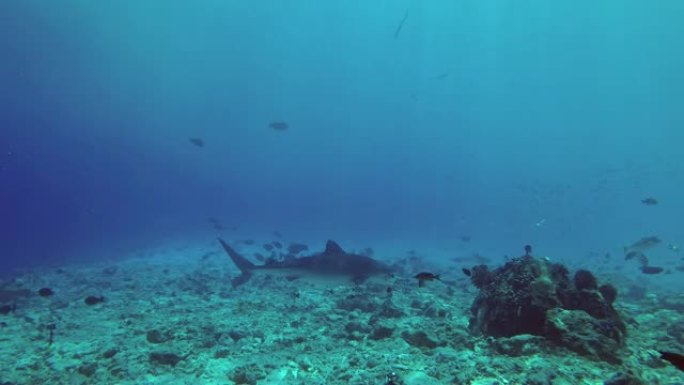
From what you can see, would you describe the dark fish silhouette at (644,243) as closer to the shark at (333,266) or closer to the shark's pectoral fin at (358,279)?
the shark at (333,266)

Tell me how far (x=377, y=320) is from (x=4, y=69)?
8828 cm

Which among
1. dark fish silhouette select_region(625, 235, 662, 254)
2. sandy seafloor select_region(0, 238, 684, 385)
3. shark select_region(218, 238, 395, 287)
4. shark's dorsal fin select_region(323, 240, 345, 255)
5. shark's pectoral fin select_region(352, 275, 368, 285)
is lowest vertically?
sandy seafloor select_region(0, 238, 684, 385)

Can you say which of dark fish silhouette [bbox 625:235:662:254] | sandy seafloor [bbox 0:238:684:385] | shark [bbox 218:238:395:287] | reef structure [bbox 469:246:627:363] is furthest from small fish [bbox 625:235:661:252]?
shark [bbox 218:238:395:287]

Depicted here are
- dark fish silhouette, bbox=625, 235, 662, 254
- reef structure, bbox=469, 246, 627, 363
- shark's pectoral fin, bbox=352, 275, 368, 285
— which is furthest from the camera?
dark fish silhouette, bbox=625, 235, 662, 254

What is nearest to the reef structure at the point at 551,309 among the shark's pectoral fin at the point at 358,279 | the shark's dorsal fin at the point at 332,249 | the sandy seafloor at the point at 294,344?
the sandy seafloor at the point at 294,344

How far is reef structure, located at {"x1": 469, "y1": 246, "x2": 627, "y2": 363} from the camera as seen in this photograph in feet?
22.8

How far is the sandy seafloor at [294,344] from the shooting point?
6.68 meters

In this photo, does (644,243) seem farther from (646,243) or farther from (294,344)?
(294,344)

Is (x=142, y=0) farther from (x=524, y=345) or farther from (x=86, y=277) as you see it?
(x=524, y=345)

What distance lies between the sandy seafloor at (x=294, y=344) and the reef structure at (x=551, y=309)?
11.5 inches

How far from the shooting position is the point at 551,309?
7617mm

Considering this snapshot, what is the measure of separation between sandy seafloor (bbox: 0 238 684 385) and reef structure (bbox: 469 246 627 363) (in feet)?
0.96

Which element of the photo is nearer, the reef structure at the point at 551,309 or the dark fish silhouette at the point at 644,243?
the reef structure at the point at 551,309

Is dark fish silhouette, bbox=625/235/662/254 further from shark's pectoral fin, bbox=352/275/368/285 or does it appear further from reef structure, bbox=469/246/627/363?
shark's pectoral fin, bbox=352/275/368/285
